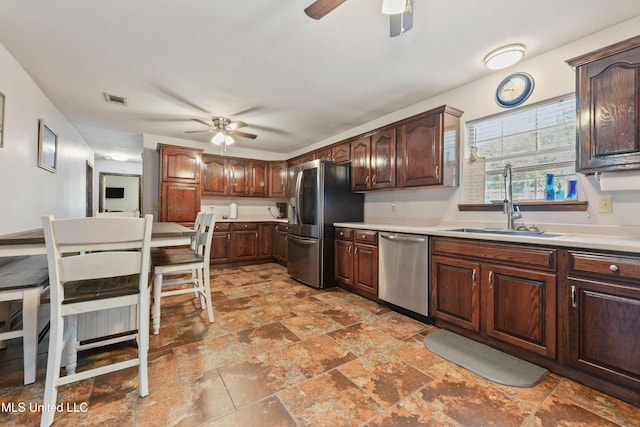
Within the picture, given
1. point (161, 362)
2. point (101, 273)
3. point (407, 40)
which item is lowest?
point (161, 362)

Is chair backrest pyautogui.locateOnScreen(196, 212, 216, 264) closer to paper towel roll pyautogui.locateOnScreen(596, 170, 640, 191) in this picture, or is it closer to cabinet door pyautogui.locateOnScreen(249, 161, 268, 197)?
cabinet door pyautogui.locateOnScreen(249, 161, 268, 197)

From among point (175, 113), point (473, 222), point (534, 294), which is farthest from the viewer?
point (175, 113)

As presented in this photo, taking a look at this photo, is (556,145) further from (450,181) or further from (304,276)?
(304,276)

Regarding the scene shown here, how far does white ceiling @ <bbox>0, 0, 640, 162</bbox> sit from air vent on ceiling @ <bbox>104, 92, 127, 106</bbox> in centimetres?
6

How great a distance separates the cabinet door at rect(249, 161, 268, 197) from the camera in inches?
215

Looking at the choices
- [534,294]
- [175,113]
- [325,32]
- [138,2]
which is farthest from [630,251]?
[175,113]

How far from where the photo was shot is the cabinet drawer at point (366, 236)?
Answer: 304cm

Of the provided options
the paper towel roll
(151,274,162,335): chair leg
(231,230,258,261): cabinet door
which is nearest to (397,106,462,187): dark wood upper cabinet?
the paper towel roll

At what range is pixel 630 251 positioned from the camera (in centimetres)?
142

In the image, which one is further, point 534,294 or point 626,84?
point 534,294

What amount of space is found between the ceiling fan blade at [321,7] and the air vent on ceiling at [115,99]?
289 cm

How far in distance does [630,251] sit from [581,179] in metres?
0.89

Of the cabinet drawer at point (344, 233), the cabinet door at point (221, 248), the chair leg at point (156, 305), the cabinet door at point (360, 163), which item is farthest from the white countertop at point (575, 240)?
the cabinet door at point (221, 248)

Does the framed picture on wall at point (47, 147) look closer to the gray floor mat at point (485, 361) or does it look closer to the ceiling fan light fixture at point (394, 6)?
the ceiling fan light fixture at point (394, 6)
